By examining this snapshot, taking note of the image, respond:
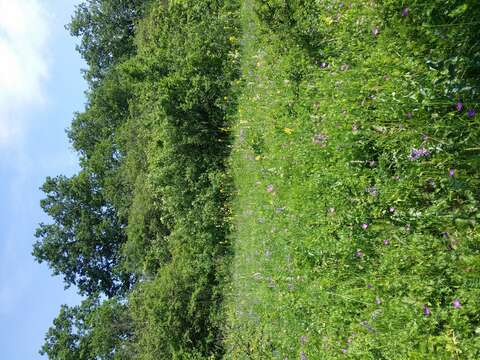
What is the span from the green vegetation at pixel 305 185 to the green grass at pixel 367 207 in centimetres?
2

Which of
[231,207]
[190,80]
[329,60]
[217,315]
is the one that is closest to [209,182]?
[231,207]

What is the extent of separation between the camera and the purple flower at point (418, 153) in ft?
13.0

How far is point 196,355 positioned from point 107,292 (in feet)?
46.7

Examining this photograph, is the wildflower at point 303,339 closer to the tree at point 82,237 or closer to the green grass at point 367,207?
the green grass at point 367,207

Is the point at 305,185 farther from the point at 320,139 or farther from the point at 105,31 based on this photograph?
the point at 105,31

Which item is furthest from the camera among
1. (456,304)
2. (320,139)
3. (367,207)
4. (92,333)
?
(92,333)

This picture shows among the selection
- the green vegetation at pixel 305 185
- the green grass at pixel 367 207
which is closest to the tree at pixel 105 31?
the green vegetation at pixel 305 185

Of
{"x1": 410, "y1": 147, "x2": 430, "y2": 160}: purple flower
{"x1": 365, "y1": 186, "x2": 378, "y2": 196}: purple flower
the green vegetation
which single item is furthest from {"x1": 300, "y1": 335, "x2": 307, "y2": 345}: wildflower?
{"x1": 410, "y1": 147, "x2": 430, "y2": 160}: purple flower

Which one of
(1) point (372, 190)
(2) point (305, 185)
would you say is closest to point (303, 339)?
(2) point (305, 185)

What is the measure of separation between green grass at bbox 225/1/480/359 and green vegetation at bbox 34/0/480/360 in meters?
0.02

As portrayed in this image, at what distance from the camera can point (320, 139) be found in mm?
6031

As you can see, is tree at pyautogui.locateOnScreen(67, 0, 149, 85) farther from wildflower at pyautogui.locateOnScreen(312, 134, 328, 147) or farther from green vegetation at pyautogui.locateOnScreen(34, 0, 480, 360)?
wildflower at pyautogui.locateOnScreen(312, 134, 328, 147)

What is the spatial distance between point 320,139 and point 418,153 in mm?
2095

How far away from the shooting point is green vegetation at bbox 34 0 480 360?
3748 mm
